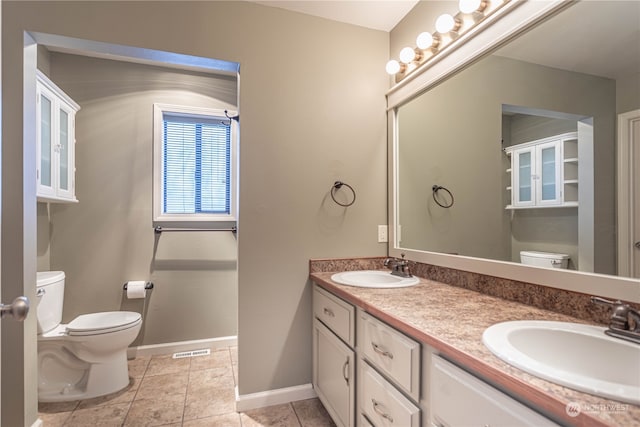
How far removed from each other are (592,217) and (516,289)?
0.39m

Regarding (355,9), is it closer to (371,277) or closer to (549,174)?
(549,174)

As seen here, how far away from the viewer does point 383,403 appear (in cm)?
114

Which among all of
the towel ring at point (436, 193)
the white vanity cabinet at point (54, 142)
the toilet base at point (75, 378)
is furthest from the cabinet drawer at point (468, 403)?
the white vanity cabinet at point (54, 142)

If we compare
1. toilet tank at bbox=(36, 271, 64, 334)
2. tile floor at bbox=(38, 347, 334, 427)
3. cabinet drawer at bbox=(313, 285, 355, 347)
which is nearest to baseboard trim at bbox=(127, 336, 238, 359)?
tile floor at bbox=(38, 347, 334, 427)

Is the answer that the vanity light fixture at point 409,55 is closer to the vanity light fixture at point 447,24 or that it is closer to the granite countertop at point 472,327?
the vanity light fixture at point 447,24

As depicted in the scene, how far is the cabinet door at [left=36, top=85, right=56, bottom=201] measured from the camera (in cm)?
185

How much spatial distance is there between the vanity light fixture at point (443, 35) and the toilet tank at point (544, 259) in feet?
3.47

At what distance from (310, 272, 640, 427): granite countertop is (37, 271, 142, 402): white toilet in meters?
1.45

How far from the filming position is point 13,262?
1.50m

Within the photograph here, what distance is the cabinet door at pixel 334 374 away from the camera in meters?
1.40

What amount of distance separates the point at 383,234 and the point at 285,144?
0.90m

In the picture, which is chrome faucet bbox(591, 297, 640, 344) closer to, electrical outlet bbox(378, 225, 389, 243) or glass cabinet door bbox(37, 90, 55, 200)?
electrical outlet bbox(378, 225, 389, 243)

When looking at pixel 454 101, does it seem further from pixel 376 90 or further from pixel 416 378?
pixel 416 378

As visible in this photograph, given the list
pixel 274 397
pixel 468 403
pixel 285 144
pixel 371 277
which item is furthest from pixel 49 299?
pixel 468 403
